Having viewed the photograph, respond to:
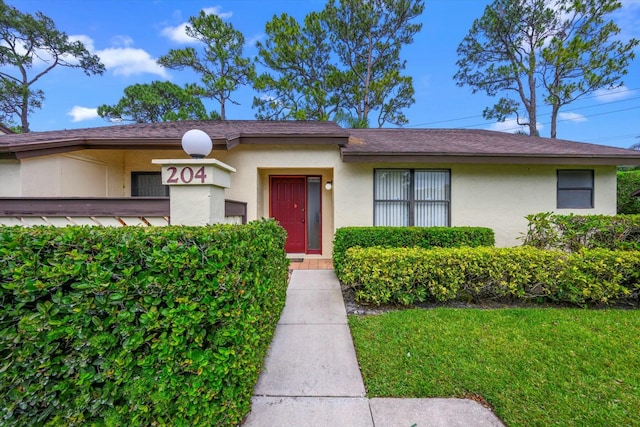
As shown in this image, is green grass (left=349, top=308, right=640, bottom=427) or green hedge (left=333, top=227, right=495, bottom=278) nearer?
green grass (left=349, top=308, right=640, bottom=427)

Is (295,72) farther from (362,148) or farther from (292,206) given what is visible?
(362,148)

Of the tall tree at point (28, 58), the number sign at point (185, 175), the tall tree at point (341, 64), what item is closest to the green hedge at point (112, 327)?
the number sign at point (185, 175)

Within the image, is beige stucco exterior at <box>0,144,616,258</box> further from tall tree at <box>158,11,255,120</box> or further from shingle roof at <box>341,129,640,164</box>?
tall tree at <box>158,11,255,120</box>

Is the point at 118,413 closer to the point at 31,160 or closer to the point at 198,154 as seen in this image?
the point at 198,154

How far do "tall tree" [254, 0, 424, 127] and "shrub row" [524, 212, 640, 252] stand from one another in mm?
12621

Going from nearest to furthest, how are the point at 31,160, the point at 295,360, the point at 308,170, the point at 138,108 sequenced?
the point at 295,360
the point at 31,160
the point at 308,170
the point at 138,108

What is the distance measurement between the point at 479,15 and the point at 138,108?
24.3m

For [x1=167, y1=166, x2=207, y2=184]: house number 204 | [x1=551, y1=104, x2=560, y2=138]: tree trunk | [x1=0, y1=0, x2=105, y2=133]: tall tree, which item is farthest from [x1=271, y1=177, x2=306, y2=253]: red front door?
[x1=0, y1=0, x2=105, y2=133]: tall tree

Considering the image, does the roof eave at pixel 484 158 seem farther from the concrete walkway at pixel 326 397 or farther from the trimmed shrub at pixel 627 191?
the trimmed shrub at pixel 627 191

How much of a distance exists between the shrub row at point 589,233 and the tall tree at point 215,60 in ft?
58.3

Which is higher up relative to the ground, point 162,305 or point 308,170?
point 308,170

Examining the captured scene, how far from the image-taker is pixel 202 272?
1907 mm

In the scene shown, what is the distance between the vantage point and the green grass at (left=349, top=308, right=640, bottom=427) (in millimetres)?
2271

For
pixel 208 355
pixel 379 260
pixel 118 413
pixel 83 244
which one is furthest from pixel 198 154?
pixel 379 260
